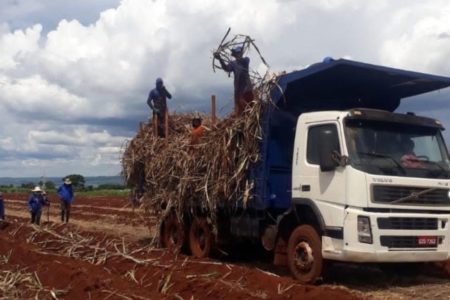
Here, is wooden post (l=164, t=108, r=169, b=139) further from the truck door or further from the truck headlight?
the truck headlight

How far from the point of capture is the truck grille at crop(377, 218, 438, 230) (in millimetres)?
8648

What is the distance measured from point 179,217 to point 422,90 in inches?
198

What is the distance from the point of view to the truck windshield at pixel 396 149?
8812 millimetres

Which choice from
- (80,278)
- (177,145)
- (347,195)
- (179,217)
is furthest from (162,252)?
(347,195)

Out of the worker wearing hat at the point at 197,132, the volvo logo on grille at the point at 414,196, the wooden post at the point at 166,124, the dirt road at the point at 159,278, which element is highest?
the wooden post at the point at 166,124

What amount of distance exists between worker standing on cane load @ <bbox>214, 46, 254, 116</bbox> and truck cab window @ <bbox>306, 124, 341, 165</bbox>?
4.95 feet

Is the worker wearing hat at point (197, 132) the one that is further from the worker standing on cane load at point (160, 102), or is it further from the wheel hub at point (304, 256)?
the wheel hub at point (304, 256)

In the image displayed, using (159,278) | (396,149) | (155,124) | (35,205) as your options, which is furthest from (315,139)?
(35,205)

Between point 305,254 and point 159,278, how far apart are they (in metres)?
2.07

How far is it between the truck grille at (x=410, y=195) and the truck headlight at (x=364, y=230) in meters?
0.29

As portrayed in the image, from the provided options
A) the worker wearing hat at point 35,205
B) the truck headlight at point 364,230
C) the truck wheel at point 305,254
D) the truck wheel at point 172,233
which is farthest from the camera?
the worker wearing hat at point 35,205

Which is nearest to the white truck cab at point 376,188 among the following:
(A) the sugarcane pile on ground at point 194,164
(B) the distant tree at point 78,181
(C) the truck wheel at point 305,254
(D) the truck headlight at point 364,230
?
(D) the truck headlight at point 364,230

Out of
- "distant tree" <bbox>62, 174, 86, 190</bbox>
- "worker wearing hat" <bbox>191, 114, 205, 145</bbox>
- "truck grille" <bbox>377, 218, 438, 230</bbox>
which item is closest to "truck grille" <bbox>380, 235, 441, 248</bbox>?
"truck grille" <bbox>377, 218, 438, 230</bbox>

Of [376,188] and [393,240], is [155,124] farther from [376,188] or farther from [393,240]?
[393,240]
